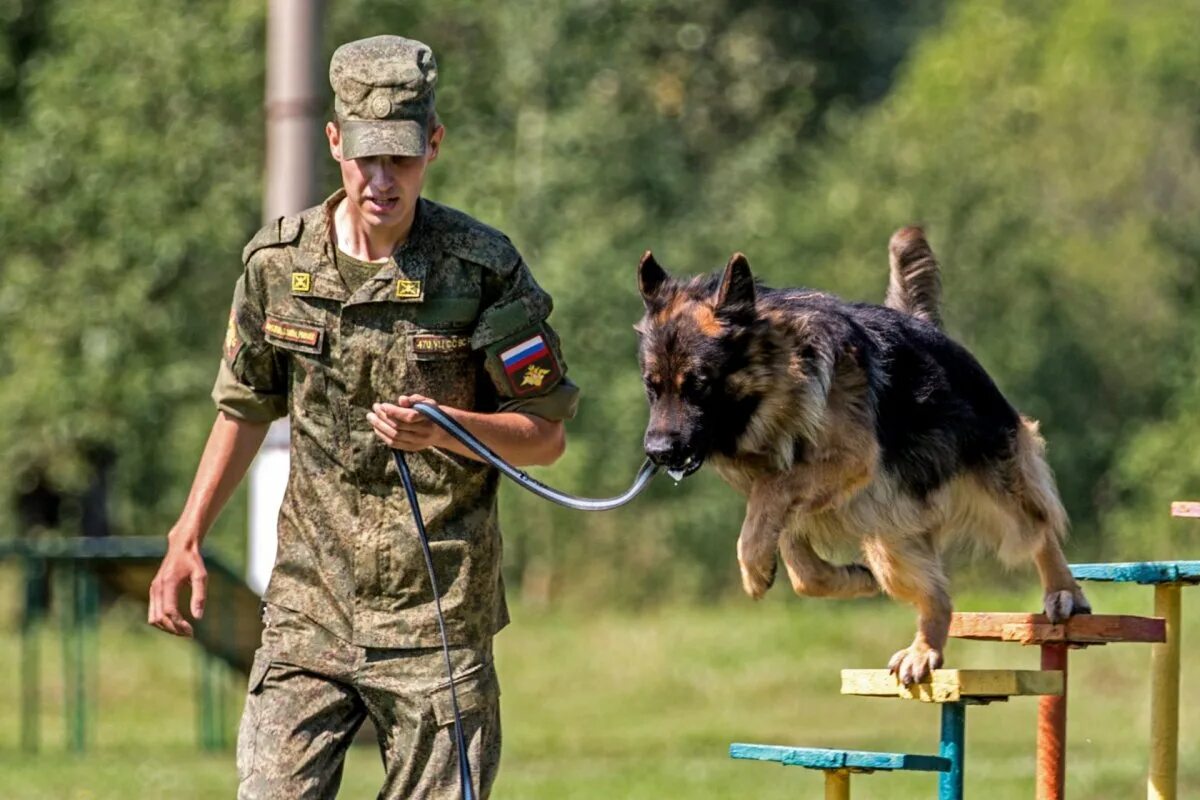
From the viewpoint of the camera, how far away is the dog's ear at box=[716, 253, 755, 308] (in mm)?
5750

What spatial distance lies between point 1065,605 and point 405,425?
8.43 ft

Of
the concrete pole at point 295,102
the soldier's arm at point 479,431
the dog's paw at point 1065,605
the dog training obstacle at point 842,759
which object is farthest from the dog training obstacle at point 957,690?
the concrete pole at point 295,102

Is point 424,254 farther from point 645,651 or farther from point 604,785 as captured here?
point 645,651

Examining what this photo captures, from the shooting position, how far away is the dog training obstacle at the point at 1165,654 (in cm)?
593

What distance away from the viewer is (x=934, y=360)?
649 cm

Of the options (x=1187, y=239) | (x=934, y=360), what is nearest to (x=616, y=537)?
(x=1187, y=239)

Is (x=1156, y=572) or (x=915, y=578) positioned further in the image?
(x=915, y=578)

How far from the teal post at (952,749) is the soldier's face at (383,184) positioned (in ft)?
6.59

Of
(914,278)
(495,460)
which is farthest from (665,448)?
(914,278)

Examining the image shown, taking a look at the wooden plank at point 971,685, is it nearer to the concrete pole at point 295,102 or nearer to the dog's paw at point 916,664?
the dog's paw at point 916,664

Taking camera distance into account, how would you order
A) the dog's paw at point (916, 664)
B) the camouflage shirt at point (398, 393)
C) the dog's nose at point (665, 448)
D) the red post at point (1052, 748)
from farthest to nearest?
the red post at point (1052, 748) < the dog's paw at point (916, 664) < the dog's nose at point (665, 448) < the camouflage shirt at point (398, 393)

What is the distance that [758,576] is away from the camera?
578cm

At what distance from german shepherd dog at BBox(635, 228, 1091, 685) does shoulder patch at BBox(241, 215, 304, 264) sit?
45.4 inches

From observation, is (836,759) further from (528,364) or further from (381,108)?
(381,108)
